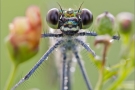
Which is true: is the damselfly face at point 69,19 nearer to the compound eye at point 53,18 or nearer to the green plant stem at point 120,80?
the compound eye at point 53,18

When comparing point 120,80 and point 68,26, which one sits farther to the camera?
point 68,26

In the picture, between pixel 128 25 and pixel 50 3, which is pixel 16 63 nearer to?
pixel 128 25

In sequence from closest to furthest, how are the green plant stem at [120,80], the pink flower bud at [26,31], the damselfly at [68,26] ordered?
the pink flower bud at [26,31], the green plant stem at [120,80], the damselfly at [68,26]

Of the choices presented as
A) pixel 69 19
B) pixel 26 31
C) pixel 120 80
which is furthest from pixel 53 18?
pixel 26 31

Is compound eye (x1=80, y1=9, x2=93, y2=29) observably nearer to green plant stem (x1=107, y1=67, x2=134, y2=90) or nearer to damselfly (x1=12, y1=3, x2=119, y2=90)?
damselfly (x1=12, y1=3, x2=119, y2=90)

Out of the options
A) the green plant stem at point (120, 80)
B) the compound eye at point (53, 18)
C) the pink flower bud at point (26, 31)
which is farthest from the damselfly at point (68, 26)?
the pink flower bud at point (26, 31)

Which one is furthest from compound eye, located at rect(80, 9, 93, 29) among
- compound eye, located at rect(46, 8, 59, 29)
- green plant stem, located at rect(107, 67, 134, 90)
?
green plant stem, located at rect(107, 67, 134, 90)

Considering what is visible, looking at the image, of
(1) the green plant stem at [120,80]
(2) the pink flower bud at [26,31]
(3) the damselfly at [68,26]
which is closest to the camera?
(2) the pink flower bud at [26,31]

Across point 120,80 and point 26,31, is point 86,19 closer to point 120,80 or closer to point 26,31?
point 120,80
